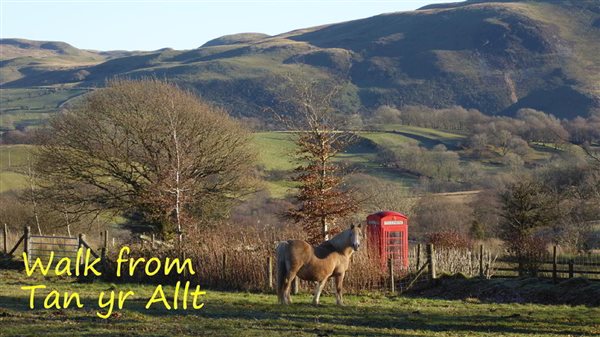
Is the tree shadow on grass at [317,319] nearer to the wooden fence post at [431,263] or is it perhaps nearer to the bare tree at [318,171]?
the wooden fence post at [431,263]

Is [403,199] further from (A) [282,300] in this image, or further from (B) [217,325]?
(B) [217,325]

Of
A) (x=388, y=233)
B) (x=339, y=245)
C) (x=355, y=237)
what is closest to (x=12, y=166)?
(x=388, y=233)

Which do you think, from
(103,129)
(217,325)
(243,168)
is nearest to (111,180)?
(103,129)

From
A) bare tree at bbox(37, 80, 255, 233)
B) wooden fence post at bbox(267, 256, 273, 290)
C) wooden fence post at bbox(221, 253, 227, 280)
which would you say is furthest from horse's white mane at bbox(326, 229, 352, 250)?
bare tree at bbox(37, 80, 255, 233)

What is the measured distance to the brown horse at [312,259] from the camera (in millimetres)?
18969

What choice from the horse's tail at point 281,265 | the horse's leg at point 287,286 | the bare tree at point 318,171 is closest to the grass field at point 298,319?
the horse's leg at point 287,286

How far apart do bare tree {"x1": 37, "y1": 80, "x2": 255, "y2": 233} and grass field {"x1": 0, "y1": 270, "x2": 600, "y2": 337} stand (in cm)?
1916

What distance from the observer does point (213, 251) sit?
2638 centimetres

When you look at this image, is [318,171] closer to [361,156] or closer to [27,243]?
[27,243]

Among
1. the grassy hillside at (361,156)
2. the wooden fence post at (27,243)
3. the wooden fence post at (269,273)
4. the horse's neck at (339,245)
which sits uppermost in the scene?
the horse's neck at (339,245)

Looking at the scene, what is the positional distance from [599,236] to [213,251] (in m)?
27.5

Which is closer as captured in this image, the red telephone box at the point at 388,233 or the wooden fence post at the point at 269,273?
the wooden fence post at the point at 269,273

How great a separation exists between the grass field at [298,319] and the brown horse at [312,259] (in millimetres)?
608

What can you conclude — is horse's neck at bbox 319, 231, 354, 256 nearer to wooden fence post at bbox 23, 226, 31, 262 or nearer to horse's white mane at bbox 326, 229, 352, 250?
horse's white mane at bbox 326, 229, 352, 250
